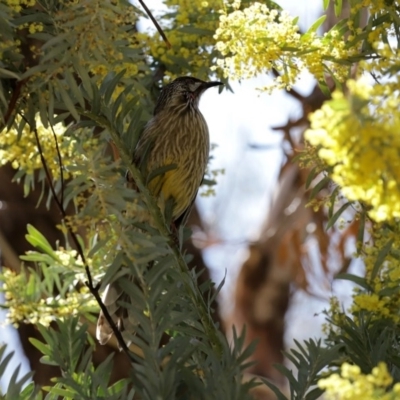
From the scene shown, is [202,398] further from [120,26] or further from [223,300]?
[223,300]

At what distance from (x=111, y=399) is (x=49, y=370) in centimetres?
271

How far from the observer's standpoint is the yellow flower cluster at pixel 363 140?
2.69 ft

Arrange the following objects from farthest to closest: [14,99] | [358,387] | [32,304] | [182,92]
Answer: [182,92]
[32,304]
[14,99]
[358,387]

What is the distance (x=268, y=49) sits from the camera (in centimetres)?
155

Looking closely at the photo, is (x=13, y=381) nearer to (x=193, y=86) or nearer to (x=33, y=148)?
(x=33, y=148)

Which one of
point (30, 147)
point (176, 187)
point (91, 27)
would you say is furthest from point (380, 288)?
point (176, 187)

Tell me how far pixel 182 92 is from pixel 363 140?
1.94 meters

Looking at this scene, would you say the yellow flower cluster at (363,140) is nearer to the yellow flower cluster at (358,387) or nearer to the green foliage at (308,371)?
the yellow flower cluster at (358,387)

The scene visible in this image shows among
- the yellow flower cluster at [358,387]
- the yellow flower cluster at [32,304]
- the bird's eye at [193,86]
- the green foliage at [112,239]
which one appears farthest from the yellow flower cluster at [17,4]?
the bird's eye at [193,86]

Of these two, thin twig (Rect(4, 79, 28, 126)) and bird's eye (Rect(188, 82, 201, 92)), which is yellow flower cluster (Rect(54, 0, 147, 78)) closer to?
thin twig (Rect(4, 79, 28, 126))

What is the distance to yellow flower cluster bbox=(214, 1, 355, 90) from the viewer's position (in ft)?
5.08

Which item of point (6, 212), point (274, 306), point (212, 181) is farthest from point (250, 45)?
point (274, 306)

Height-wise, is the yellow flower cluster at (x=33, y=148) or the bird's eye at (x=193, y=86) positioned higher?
the bird's eye at (x=193, y=86)

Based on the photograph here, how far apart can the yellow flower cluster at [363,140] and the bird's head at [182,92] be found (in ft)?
5.44
